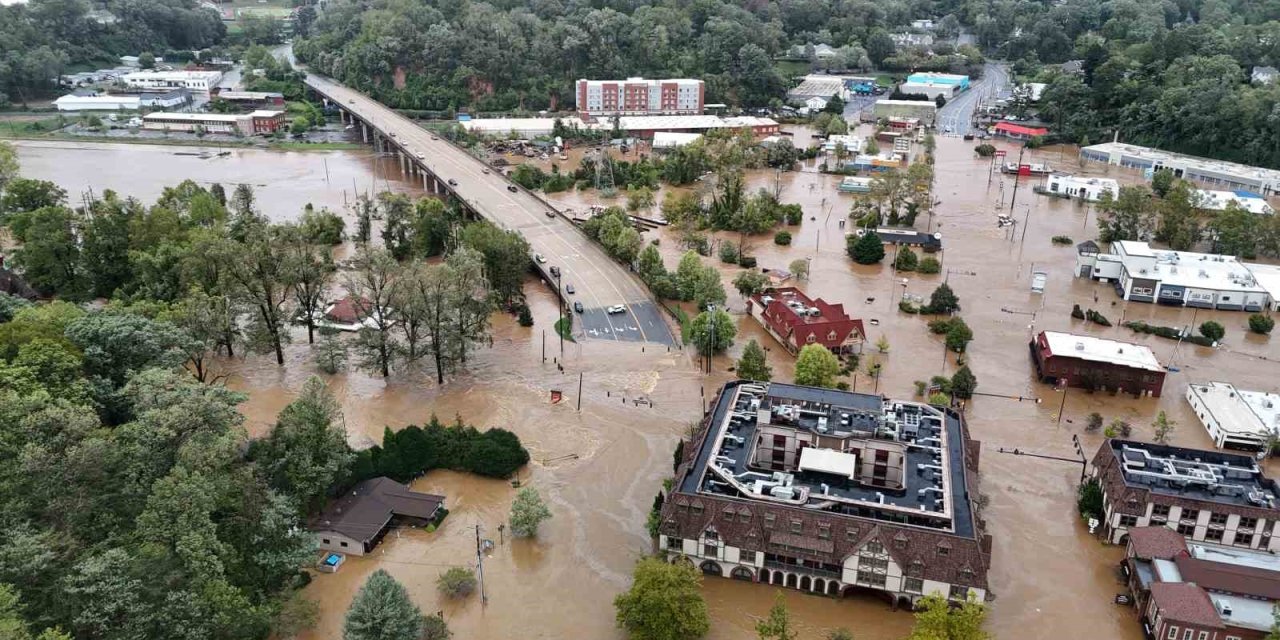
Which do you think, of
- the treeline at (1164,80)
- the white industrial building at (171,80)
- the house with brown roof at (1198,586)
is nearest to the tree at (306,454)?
the house with brown roof at (1198,586)

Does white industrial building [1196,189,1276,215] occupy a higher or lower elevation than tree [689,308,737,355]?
higher

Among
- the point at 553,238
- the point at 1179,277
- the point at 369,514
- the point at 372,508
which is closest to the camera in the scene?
the point at 369,514

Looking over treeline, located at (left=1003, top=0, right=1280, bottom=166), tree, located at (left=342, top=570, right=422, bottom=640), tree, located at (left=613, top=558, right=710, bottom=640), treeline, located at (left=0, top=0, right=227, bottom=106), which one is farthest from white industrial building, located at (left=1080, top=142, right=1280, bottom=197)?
treeline, located at (left=0, top=0, right=227, bottom=106)

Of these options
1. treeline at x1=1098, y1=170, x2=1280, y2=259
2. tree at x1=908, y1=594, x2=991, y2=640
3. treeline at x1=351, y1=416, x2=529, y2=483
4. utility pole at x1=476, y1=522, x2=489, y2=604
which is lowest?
utility pole at x1=476, y1=522, x2=489, y2=604

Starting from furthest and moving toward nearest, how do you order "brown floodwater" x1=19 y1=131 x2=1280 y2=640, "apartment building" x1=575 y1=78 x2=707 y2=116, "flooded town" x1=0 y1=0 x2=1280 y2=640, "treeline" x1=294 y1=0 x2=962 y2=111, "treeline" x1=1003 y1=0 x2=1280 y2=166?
"treeline" x1=294 y1=0 x2=962 y2=111, "apartment building" x1=575 y1=78 x2=707 y2=116, "treeline" x1=1003 y1=0 x2=1280 y2=166, "brown floodwater" x1=19 y1=131 x2=1280 y2=640, "flooded town" x1=0 y1=0 x2=1280 y2=640

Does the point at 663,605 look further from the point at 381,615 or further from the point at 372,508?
the point at 372,508

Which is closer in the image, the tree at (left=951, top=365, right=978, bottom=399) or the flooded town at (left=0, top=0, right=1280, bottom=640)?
the flooded town at (left=0, top=0, right=1280, bottom=640)

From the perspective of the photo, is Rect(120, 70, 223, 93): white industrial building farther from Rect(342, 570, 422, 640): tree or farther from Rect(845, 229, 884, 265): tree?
Rect(342, 570, 422, 640): tree

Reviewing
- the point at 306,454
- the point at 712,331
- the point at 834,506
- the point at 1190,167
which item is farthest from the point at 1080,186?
the point at 306,454
